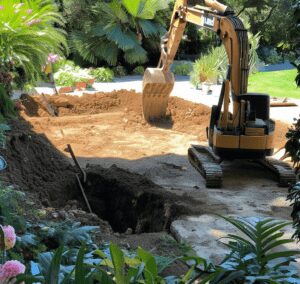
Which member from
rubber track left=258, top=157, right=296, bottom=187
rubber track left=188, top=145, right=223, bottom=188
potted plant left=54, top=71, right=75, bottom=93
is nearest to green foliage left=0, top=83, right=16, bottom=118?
rubber track left=188, top=145, right=223, bottom=188

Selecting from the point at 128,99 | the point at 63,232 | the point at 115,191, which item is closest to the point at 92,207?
the point at 115,191

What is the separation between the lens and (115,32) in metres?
23.3

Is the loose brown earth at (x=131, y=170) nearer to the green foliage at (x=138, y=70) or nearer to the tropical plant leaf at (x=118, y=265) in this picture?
the tropical plant leaf at (x=118, y=265)

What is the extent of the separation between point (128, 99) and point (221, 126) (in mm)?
6669

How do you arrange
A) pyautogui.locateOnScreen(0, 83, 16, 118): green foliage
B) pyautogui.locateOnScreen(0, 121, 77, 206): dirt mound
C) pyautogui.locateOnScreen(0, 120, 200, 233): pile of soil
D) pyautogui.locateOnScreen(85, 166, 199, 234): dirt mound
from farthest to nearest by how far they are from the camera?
pyautogui.locateOnScreen(85, 166, 199, 234): dirt mound
pyautogui.locateOnScreen(0, 120, 200, 233): pile of soil
pyautogui.locateOnScreen(0, 121, 77, 206): dirt mound
pyautogui.locateOnScreen(0, 83, 16, 118): green foliage

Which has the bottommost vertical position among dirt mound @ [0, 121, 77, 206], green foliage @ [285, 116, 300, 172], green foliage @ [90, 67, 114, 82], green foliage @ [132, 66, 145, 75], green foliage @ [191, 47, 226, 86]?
green foliage @ [132, 66, 145, 75]

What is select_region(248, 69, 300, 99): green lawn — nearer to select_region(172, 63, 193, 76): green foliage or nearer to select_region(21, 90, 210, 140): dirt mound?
select_region(172, 63, 193, 76): green foliage

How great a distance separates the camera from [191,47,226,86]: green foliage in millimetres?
18641

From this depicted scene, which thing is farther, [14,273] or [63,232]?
[63,232]

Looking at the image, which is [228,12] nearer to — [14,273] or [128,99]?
[128,99]

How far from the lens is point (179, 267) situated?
3961mm

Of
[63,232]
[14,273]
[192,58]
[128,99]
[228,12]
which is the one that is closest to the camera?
[14,273]

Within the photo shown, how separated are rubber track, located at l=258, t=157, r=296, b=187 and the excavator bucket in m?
3.96

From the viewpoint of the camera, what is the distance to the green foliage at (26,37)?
23.0ft
